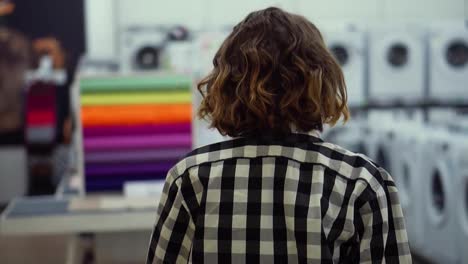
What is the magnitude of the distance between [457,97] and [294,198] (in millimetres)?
5508

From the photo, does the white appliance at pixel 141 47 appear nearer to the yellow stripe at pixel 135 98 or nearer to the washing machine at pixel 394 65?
the washing machine at pixel 394 65

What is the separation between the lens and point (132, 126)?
10.4 ft

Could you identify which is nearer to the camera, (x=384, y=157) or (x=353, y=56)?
(x=384, y=157)

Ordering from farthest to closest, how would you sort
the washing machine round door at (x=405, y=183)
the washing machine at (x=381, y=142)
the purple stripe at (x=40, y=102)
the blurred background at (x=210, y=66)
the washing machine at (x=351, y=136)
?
the purple stripe at (x=40, y=102) < the washing machine at (x=351, y=136) < the washing machine at (x=381, y=142) < the washing machine round door at (x=405, y=183) < the blurred background at (x=210, y=66)

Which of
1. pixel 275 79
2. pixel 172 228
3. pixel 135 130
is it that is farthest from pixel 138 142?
pixel 275 79

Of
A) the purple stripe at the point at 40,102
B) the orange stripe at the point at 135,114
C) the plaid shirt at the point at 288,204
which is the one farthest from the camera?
the purple stripe at the point at 40,102

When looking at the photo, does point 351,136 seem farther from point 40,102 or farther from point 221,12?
point 40,102

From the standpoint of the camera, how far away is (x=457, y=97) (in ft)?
21.1

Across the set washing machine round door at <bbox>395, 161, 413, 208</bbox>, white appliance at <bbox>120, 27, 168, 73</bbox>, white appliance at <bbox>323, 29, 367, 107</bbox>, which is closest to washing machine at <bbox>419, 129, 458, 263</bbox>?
washing machine round door at <bbox>395, 161, 413, 208</bbox>

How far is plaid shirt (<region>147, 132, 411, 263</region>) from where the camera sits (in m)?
1.27

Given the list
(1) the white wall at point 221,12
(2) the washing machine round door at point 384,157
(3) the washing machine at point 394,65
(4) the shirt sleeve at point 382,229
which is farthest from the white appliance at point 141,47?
(4) the shirt sleeve at point 382,229

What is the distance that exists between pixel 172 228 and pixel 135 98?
6.06ft

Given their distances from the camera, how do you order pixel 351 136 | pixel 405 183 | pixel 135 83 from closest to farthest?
pixel 135 83 → pixel 405 183 → pixel 351 136

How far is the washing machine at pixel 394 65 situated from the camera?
634cm
